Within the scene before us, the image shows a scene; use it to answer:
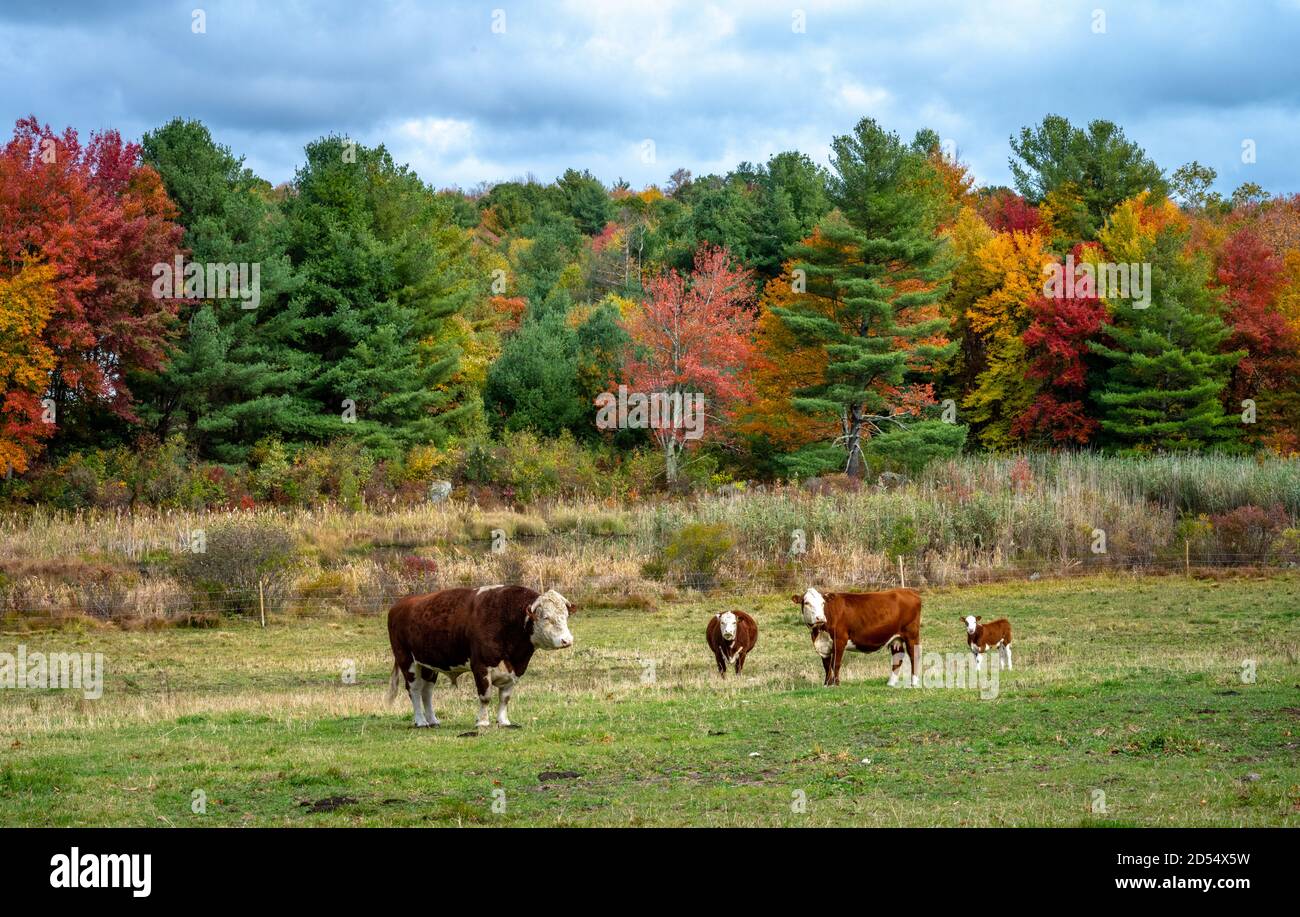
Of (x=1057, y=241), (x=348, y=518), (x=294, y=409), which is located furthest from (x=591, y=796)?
(x=1057, y=241)

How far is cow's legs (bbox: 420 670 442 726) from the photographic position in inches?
648

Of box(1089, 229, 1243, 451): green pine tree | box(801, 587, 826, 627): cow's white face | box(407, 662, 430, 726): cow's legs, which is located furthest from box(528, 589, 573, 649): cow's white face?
box(1089, 229, 1243, 451): green pine tree

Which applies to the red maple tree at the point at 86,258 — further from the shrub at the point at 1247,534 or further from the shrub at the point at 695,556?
the shrub at the point at 1247,534

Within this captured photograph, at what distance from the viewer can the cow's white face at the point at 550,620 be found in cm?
1526

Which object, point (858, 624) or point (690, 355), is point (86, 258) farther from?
point (858, 624)

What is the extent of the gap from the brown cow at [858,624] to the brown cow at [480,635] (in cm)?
485

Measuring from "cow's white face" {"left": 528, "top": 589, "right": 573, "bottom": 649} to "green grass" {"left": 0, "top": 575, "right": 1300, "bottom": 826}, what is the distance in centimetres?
102

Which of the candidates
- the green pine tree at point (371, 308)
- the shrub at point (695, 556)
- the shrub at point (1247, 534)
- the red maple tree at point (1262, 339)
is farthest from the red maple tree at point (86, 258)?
the red maple tree at point (1262, 339)

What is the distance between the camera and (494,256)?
88.2 meters

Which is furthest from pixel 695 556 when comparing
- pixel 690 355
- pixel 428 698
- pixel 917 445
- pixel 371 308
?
pixel 371 308

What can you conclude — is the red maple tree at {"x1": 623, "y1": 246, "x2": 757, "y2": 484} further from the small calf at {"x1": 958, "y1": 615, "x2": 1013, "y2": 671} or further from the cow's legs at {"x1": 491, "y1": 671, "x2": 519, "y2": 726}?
the cow's legs at {"x1": 491, "y1": 671, "x2": 519, "y2": 726}

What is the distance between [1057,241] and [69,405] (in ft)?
142

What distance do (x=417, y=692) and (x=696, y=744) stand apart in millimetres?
3819
